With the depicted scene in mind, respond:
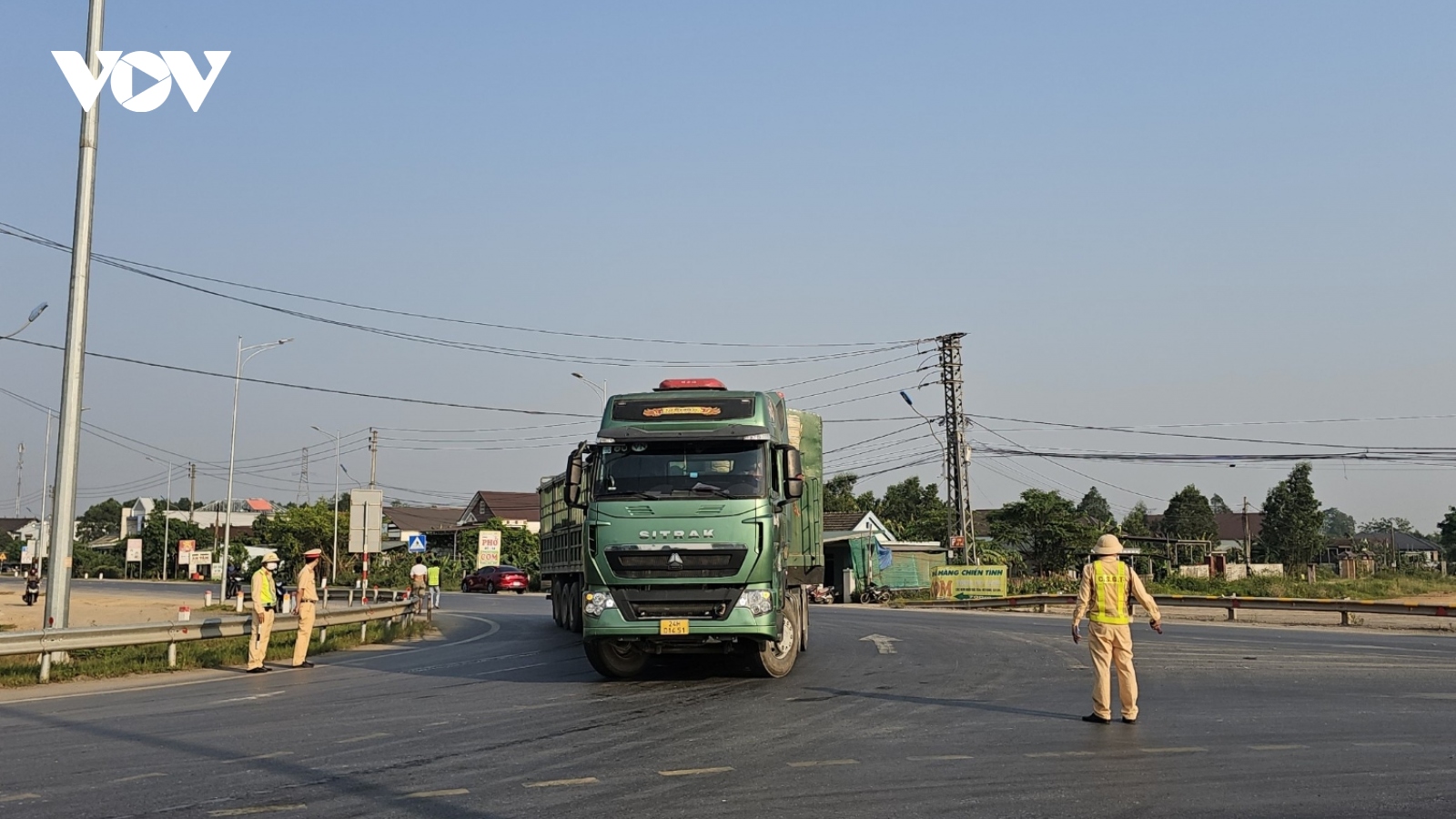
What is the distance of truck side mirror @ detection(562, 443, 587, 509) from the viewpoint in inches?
592

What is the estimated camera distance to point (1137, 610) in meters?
35.9

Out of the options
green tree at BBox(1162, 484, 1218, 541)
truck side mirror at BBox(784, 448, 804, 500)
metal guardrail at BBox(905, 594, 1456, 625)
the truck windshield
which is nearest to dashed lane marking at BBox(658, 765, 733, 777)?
the truck windshield

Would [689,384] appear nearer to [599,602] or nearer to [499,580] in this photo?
[599,602]

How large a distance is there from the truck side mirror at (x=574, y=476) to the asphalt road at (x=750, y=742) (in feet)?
7.50

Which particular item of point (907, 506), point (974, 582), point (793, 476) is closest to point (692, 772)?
point (793, 476)

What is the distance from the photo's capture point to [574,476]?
15.1m

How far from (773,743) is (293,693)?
737 cm

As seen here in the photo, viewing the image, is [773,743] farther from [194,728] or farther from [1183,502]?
[1183,502]

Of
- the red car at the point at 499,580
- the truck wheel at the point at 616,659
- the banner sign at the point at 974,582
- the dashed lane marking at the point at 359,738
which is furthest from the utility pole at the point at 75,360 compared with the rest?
the red car at the point at 499,580

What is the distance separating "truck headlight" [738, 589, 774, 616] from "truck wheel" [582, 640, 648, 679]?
2.13 m

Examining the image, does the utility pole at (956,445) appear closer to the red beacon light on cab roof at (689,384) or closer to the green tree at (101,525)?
the red beacon light on cab roof at (689,384)

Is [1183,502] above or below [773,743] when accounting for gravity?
above

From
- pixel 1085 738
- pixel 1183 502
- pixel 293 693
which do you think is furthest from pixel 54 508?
pixel 1183 502

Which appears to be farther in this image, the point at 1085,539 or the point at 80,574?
the point at 80,574
